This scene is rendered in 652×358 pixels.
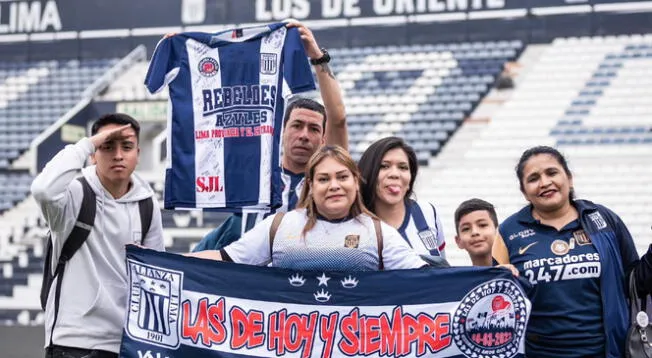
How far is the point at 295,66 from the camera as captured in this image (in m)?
4.53

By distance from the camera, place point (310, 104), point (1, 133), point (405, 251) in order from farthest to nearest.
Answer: point (1, 133) → point (310, 104) → point (405, 251)

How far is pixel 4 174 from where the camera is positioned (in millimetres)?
18922

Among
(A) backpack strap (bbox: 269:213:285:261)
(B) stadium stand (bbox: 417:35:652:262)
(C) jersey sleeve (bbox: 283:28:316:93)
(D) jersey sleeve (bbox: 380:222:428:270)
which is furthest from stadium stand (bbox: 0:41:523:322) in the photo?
(D) jersey sleeve (bbox: 380:222:428:270)

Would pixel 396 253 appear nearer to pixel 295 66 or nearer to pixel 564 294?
pixel 564 294

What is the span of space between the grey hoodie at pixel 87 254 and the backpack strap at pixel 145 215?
0.02m

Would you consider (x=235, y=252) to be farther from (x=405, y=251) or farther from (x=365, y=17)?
(x=365, y=17)

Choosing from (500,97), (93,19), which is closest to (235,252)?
(500,97)

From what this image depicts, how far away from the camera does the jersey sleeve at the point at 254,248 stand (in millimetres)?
3547

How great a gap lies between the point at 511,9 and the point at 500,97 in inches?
92.9

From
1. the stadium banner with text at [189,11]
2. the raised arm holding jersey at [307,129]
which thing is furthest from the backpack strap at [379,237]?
the stadium banner with text at [189,11]

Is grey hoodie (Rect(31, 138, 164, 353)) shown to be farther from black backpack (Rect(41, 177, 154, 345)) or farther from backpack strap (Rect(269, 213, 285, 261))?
backpack strap (Rect(269, 213, 285, 261))

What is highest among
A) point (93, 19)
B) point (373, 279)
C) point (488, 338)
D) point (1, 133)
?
point (93, 19)

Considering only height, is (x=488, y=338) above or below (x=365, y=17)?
below

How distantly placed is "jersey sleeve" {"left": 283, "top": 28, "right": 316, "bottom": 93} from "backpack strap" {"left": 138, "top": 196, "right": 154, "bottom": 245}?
3.48 ft
